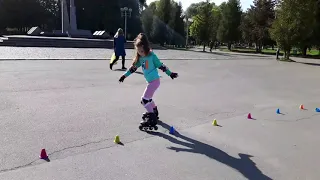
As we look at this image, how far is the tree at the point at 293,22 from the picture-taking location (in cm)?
2584

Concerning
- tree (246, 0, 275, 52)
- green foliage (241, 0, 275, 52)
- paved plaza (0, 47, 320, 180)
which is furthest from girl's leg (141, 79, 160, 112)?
tree (246, 0, 275, 52)

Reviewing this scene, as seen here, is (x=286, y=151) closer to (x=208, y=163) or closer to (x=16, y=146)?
(x=208, y=163)

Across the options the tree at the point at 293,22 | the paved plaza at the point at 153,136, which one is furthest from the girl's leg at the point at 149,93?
the tree at the point at 293,22

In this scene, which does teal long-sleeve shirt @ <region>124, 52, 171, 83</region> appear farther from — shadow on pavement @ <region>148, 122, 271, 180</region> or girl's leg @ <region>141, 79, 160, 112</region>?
shadow on pavement @ <region>148, 122, 271, 180</region>

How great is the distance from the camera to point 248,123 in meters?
6.27

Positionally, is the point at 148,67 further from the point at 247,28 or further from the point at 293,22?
the point at 247,28

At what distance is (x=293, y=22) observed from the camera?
25969 millimetres

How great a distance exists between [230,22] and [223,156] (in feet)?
170

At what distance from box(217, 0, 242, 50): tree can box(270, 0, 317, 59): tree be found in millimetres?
26401

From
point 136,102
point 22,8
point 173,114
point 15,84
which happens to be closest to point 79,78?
point 15,84

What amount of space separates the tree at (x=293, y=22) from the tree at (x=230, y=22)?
86.6ft

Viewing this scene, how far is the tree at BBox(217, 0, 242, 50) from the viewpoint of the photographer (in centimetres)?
5306

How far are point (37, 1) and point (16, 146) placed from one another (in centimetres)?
7106

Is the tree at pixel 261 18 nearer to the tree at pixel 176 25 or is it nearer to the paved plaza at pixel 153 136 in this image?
the tree at pixel 176 25
